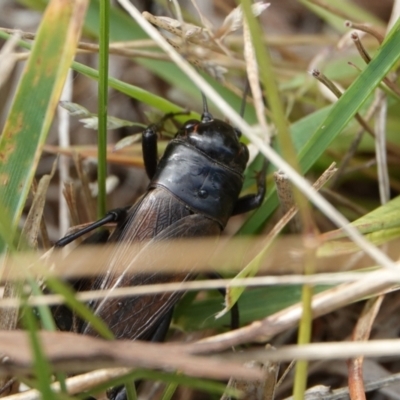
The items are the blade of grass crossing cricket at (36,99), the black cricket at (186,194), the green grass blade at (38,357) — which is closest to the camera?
the green grass blade at (38,357)

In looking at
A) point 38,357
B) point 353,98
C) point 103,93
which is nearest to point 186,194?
point 103,93

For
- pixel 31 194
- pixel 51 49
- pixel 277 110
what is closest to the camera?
pixel 277 110

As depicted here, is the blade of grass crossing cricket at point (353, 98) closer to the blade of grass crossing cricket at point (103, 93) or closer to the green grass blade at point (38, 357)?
the blade of grass crossing cricket at point (103, 93)

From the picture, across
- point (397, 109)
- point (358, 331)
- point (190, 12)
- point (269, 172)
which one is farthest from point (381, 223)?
point (190, 12)

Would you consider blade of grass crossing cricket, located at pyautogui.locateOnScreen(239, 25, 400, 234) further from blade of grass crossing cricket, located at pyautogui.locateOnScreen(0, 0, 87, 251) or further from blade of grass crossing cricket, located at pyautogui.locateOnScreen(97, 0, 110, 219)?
blade of grass crossing cricket, located at pyautogui.locateOnScreen(0, 0, 87, 251)

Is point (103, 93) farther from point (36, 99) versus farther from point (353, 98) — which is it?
point (353, 98)

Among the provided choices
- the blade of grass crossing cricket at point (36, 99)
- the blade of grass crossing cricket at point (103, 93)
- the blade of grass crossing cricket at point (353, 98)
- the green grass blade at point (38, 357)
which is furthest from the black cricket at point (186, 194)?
the green grass blade at point (38, 357)

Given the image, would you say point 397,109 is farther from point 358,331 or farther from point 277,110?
point 277,110
